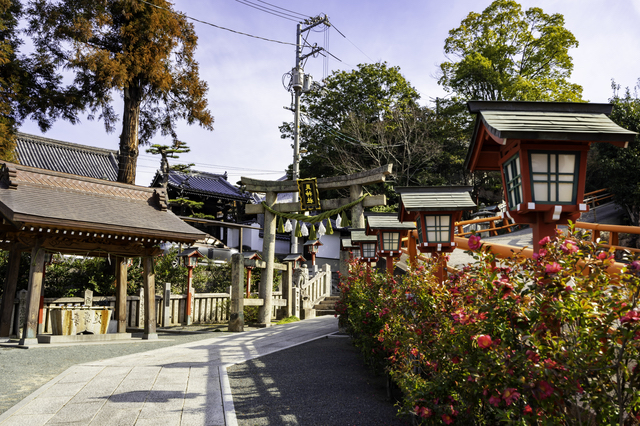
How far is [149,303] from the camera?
36.8 feet

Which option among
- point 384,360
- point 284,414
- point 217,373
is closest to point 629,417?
point 284,414

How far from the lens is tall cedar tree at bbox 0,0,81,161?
13023 millimetres

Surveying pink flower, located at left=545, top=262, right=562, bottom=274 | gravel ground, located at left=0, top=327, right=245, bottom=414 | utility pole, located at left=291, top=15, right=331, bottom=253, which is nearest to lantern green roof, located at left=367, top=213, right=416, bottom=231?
gravel ground, located at left=0, top=327, right=245, bottom=414

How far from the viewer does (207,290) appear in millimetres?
17031

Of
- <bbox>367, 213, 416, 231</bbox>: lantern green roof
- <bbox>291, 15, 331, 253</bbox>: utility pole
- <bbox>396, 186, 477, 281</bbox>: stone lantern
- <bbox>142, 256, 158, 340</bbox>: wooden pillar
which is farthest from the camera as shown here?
<bbox>291, 15, 331, 253</bbox>: utility pole

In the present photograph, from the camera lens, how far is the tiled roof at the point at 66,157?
2386 cm

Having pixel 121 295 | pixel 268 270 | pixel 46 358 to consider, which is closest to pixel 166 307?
pixel 121 295

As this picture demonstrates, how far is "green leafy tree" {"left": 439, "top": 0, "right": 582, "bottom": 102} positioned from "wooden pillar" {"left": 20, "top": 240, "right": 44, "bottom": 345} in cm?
2200

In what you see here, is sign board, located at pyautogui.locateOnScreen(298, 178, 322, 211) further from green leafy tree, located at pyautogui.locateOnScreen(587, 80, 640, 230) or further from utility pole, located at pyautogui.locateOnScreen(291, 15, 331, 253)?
green leafy tree, located at pyautogui.locateOnScreen(587, 80, 640, 230)

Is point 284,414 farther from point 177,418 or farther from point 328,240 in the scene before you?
point 328,240

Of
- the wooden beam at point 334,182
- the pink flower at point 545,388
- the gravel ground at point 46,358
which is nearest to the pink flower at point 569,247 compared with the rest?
the pink flower at point 545,388

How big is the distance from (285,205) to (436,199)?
796cm

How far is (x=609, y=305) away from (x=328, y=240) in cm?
2813

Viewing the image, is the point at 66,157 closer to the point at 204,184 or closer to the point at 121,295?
the point at 204,184
